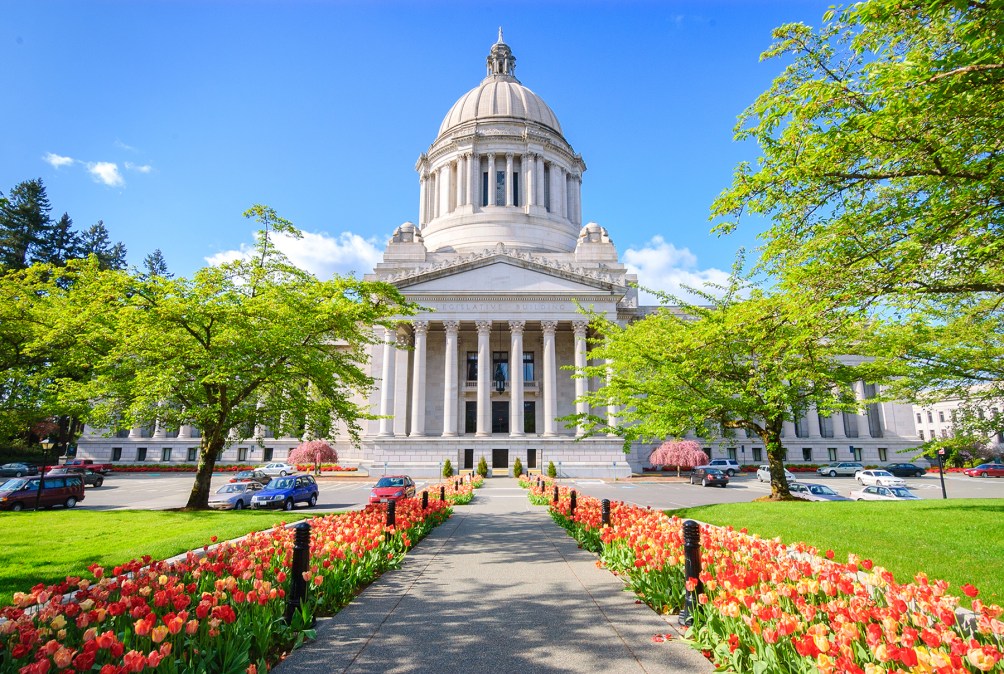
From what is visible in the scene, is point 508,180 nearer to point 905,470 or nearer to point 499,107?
point 499,107

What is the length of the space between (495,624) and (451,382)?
4056cm

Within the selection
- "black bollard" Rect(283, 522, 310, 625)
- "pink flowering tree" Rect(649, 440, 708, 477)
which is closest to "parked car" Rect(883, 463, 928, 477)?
"pink flowering tree" Rect(649, 440, 708, 477)

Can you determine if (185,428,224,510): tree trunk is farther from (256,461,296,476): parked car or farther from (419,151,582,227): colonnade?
(419,151,582,227): colonnade

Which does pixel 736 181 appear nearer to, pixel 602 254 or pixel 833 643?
pixel 833 643

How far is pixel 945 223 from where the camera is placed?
7.54m

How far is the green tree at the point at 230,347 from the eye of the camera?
17031 millimetres

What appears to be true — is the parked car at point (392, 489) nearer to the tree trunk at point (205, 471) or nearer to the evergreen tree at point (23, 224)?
the tree trunk at point (205, 471)

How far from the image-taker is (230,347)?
16938 mm

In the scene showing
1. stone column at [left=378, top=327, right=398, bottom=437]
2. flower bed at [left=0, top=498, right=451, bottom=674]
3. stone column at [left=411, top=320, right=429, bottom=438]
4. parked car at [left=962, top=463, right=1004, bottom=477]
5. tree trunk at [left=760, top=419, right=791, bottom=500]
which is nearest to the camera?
flower bed at [left=0, top=498, right=451, bottom=674]

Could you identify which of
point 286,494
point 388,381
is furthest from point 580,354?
point 286,494

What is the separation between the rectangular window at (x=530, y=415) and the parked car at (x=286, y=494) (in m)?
28.1

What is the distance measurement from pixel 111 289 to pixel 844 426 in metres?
67.5

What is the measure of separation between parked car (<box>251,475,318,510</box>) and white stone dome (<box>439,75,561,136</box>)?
173 feet

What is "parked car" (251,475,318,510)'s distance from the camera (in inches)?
931
